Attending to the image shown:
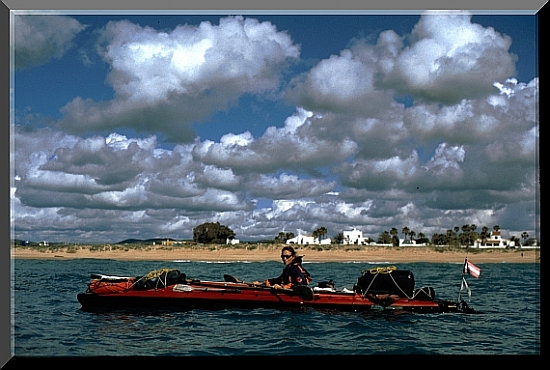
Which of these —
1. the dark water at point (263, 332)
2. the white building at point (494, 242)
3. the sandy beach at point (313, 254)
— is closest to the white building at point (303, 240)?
the sandy beach at point (313, 254)

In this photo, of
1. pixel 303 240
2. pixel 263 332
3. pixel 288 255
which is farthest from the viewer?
pixel 303 240

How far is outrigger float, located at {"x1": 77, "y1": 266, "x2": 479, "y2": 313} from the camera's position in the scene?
11.5 m

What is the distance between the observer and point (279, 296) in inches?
453


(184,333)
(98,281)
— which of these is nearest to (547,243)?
(184,333)

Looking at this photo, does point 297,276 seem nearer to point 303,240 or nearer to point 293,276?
point 293,276

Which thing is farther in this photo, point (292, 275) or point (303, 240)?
point (303, 240)

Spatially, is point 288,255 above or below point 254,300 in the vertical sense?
above

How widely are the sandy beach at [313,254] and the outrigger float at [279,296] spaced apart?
1499 centimetres

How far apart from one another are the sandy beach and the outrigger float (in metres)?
15.0

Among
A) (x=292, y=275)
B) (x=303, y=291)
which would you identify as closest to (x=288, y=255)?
(x=292, y=275)

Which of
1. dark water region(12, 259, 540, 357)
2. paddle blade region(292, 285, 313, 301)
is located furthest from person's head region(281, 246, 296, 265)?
dark water region(12, 259, 540, 357)

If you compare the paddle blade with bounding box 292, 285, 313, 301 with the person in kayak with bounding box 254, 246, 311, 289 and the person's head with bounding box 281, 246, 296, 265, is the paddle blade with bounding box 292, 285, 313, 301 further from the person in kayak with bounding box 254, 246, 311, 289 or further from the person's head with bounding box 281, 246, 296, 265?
the person's head with bounding box 281, 246, 296, 265

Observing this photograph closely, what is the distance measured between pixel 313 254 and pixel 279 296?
1767cm

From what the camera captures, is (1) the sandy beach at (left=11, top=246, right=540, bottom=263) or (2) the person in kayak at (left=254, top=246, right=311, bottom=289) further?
(1) the sandy beach at (left=11, top=246, right=540, bottom=263)
